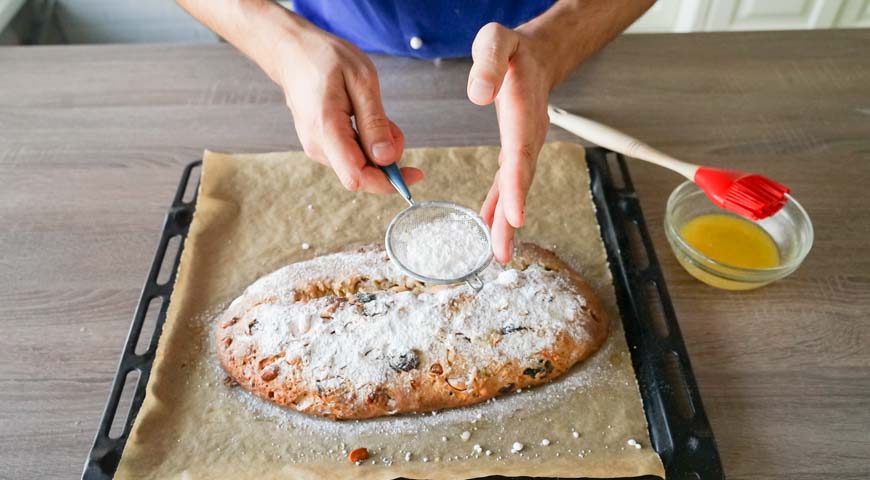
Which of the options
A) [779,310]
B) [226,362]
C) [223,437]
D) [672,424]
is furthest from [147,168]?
[779,310]

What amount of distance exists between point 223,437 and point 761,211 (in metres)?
1.08

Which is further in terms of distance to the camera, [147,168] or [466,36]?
[466,36]

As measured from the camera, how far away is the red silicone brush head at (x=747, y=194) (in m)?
1.13

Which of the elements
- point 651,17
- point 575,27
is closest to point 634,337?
point 575,27

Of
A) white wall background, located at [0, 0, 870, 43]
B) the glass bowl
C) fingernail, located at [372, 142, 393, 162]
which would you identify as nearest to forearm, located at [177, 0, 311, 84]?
fingernail, located at [372, 142, 393, 162]

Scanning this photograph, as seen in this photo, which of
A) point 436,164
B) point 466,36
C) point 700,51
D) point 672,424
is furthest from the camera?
point 700,51

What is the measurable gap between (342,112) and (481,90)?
0.27m

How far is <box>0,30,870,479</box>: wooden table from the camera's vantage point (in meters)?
1.04

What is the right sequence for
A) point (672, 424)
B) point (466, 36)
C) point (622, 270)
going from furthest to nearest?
point (466, 36)
point (622, 270)
point (672, 424)

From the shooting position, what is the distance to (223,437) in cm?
102

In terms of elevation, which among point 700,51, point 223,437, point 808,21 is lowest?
point 808,21

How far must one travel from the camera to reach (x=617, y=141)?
1.34 metres

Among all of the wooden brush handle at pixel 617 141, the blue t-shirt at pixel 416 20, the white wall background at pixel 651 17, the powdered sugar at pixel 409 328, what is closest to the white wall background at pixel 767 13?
the white wall background at pixel 651 17

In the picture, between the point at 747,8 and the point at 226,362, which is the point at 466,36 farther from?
the point at 747,8
